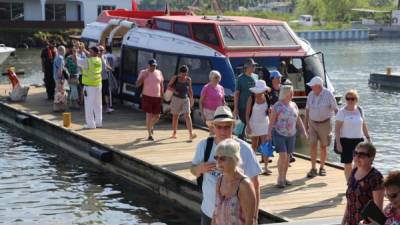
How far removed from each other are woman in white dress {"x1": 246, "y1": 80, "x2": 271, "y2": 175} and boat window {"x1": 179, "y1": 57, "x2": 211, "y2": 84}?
18.8ft

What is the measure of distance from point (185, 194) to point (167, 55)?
7035mm

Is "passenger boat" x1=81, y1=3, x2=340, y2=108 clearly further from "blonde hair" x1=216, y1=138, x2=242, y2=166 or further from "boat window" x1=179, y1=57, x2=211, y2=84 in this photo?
"blonde hair" x1=216, y1=138, x2=242, y2=166

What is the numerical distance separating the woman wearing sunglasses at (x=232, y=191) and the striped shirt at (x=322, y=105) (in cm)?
503

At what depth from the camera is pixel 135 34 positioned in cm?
1984

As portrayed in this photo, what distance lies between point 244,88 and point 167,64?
620 centimetres

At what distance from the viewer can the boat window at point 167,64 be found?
18.0 metres

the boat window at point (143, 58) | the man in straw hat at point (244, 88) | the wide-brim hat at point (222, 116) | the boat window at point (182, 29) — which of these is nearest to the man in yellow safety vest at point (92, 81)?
the boat window at point (182, 29)

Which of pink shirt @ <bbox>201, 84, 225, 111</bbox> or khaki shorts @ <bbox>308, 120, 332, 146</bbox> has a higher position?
pink shirt @ <bbox>201, 84, 225, 111</bbox>

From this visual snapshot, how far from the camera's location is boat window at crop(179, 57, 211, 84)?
684 inches

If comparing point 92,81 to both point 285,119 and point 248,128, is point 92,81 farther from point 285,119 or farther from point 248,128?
point 285,119

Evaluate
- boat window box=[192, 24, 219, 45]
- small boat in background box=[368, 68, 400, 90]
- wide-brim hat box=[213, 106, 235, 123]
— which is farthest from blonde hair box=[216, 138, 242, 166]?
small boat in background box=[368, 68, 400, 90]

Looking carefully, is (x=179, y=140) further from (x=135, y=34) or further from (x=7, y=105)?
(x=7, y=105)

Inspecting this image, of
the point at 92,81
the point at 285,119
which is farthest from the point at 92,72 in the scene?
the point at 285,119

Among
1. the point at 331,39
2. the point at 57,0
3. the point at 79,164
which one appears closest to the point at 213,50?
the point at 79,164
